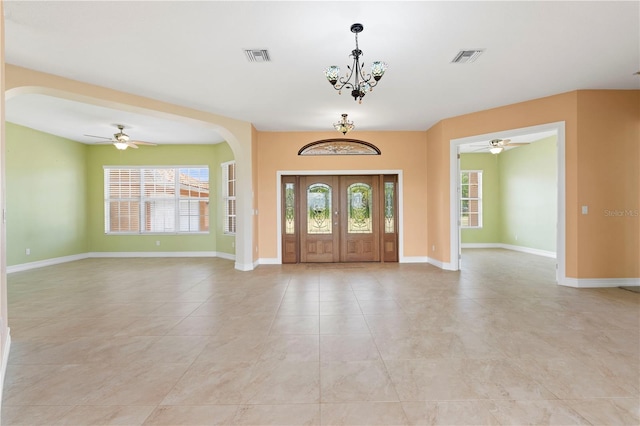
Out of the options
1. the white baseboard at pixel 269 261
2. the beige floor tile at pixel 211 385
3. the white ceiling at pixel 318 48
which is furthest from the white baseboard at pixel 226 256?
the beige floor tile at pixel 211 385

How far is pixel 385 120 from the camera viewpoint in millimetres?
6211

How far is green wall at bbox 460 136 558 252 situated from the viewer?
792 centimetres

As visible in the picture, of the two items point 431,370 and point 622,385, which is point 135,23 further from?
point 622,385

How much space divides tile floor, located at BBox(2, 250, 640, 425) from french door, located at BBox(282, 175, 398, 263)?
2231 mm

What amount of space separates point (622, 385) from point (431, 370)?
1.27 metres

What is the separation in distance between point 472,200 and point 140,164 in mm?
9952

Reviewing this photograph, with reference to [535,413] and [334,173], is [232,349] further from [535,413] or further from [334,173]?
[334,173]

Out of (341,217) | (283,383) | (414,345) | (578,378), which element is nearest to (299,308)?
(414,345)

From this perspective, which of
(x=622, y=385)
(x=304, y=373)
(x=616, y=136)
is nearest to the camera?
(x=622, y=385)

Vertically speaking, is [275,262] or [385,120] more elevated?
[385,120]

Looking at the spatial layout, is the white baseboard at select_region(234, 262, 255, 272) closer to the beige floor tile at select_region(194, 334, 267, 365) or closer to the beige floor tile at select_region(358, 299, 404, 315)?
the beige floor tile at select_region(358, 299, 404, 315)

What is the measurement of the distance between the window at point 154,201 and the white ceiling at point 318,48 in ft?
10.9

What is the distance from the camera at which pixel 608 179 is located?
4.71 meters

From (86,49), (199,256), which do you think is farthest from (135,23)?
(199,256)
